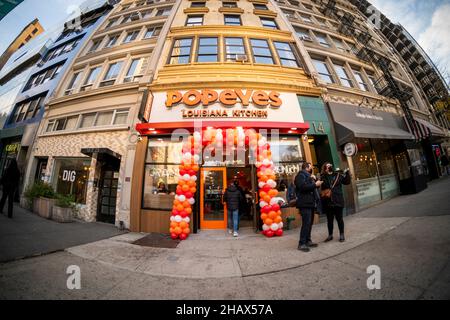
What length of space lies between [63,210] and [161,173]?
4326 mm

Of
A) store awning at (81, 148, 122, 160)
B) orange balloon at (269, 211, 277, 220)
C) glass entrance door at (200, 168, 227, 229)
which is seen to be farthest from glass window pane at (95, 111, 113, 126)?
orange balloon at (269, 211, 277, 220)

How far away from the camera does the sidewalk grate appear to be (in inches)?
199

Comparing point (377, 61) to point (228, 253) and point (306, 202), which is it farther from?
point (228, 253)

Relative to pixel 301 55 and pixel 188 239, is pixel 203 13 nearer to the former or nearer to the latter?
pixel 301 55

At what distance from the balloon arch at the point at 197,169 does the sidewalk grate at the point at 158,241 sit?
0.90 feet

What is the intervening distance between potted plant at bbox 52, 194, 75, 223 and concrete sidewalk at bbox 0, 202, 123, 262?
0.68m

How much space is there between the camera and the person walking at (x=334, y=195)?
173 inches

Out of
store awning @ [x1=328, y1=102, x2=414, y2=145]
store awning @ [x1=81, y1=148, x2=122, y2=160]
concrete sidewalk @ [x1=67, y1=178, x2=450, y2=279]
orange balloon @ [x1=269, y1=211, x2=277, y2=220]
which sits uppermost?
store awning @ [x1=328, y1=102, x2=414, y2=145]

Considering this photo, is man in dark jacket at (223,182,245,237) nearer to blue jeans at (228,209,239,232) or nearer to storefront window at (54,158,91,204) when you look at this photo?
blue jeans at (228,209,239,232)

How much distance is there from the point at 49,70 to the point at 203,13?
46.0 ft

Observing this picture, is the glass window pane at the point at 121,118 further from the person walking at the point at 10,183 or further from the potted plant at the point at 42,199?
the potted plant at the point at 42,199

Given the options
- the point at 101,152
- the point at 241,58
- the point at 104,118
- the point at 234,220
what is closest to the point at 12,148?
the point at 104,118

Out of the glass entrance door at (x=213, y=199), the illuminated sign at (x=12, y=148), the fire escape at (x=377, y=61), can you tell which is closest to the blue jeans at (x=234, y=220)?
the glass entrance door at (x=213, y=199)

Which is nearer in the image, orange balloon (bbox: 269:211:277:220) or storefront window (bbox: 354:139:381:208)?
orange balloon (bbox: 269:211:277:220)
